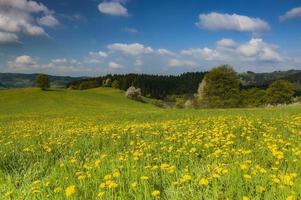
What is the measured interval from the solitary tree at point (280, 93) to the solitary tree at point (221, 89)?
19941mm

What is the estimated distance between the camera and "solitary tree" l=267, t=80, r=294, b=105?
9950 centimetres

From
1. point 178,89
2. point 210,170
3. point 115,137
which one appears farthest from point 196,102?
point 178,89

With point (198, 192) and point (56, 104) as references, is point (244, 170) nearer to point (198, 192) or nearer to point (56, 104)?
point (198, 192)

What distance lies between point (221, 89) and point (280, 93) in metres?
25.2

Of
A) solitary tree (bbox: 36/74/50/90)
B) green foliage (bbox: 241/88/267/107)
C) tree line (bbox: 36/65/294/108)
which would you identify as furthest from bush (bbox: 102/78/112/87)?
green foliage (bbox: 241/88/267/107)

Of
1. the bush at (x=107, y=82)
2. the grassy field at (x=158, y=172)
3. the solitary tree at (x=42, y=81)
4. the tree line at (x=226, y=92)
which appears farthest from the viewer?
the bush at (x=107, y=82)

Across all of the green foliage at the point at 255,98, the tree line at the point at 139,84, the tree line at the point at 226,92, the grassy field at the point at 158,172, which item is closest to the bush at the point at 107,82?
the tree line at the point at 139,84

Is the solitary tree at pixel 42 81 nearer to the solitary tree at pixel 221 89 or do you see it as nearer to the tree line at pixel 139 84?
the solitary tree at pixel 221 89

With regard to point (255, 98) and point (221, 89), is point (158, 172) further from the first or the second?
point (255, 98)

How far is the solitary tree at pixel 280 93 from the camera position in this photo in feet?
326

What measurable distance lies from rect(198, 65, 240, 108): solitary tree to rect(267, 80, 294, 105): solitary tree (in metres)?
19.9

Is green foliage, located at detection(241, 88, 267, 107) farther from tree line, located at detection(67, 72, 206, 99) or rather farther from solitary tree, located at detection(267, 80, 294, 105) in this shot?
tree line, located at detection(67, 72, 206, 99)

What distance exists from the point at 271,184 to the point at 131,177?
8.05ft

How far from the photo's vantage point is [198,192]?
5438 millimetres
